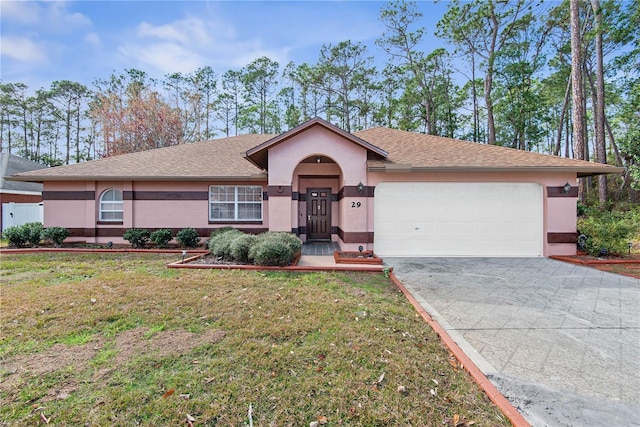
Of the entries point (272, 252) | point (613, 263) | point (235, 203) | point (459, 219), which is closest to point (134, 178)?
point (235, 203)

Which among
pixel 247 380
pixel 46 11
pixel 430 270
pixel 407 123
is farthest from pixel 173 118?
pixel 247 380

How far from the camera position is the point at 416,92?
2458 cm

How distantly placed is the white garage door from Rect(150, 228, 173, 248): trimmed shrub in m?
7.44

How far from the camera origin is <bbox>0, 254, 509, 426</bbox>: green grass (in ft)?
7.93

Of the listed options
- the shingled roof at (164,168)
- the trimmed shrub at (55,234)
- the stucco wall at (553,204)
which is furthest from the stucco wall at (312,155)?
the trimmed shrub at (55,234)

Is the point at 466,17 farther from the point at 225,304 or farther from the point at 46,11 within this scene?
the point at 225,304

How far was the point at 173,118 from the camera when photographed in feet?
74.0

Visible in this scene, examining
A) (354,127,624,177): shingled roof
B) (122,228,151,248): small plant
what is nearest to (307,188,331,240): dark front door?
(354,127,624,177): shingled roof

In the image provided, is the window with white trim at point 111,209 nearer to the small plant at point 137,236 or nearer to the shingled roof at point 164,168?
the shingled roof at point 164,168

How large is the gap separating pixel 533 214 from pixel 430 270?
4.84 meters

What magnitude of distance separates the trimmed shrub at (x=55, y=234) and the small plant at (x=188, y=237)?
4.09 meters

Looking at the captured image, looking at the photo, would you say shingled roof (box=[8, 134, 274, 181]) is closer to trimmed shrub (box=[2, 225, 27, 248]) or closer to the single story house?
trimmed shrub (box=[2, 225, 27, 248])

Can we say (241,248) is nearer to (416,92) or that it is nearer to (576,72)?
(576,72)

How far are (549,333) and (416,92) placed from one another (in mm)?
24494
